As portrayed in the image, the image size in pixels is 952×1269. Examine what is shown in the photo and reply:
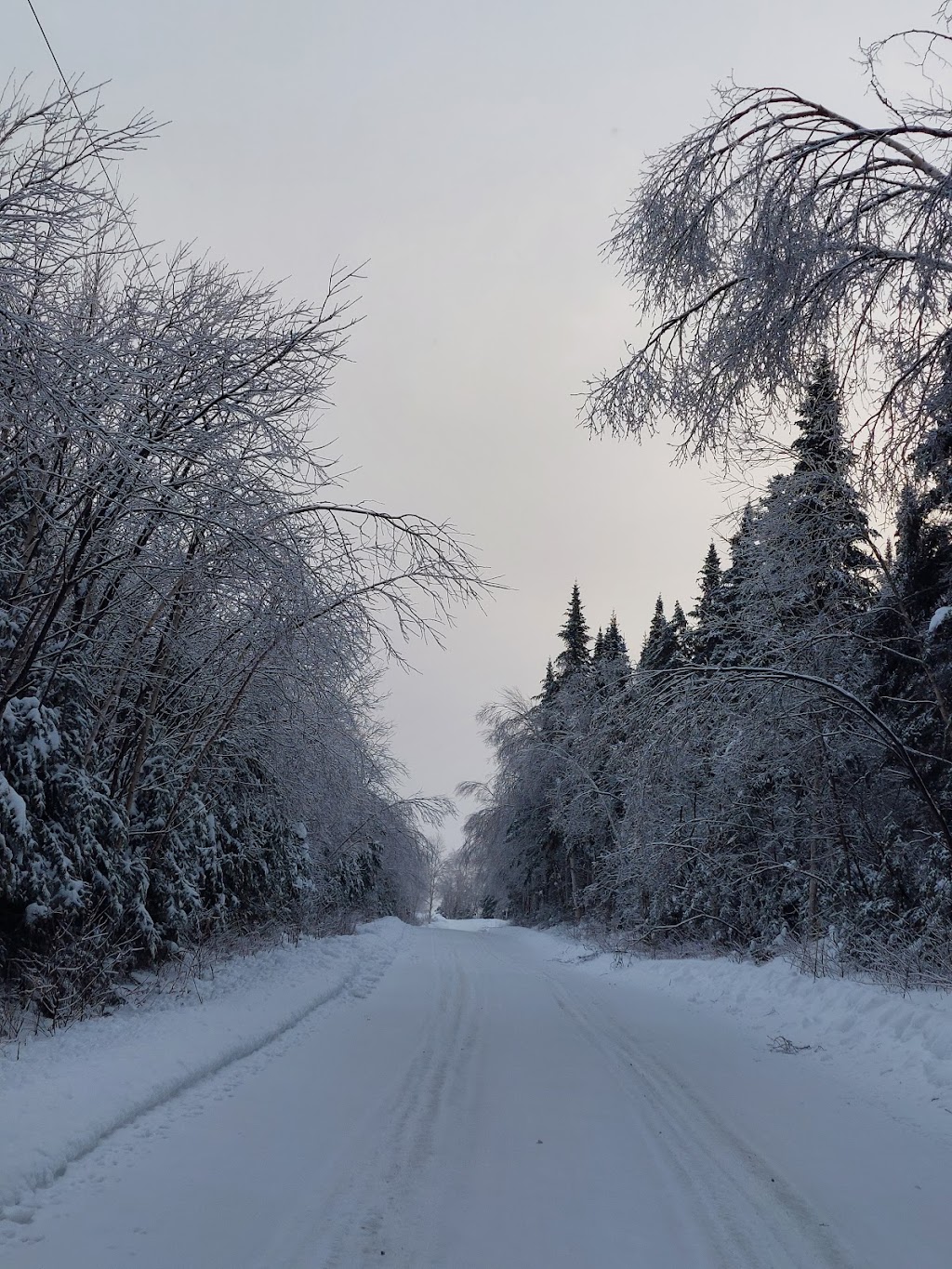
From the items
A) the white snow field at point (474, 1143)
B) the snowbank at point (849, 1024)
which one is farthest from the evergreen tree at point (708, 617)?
the white snow field at point (474, 1143)

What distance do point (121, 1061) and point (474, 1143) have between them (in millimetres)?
2944

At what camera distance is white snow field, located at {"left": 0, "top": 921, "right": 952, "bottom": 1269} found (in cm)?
381

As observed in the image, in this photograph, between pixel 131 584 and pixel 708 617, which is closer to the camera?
pixel 131 584

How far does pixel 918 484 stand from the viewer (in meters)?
8.12

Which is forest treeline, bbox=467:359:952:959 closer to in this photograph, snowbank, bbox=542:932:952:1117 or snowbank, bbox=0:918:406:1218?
snowbank, bbox=542:932:952:1117

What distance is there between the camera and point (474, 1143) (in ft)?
17.5

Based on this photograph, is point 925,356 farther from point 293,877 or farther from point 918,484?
point 293,877

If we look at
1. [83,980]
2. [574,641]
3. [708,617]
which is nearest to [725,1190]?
[83,980]

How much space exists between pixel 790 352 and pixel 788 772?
33.8 ft

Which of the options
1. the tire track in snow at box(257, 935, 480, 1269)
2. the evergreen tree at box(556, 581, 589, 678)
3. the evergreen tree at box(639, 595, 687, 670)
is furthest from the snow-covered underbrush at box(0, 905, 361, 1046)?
the evergreen tree at box(556, 581, 589, 678)

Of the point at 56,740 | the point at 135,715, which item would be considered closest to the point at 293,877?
the point at 135,715

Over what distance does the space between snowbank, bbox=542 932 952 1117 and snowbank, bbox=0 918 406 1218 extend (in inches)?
216

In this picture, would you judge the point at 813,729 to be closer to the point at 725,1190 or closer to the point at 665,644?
the point at 725,1190

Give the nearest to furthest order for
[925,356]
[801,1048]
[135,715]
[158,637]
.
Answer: [925,356], [801,1048], [158,637], [135,715]
